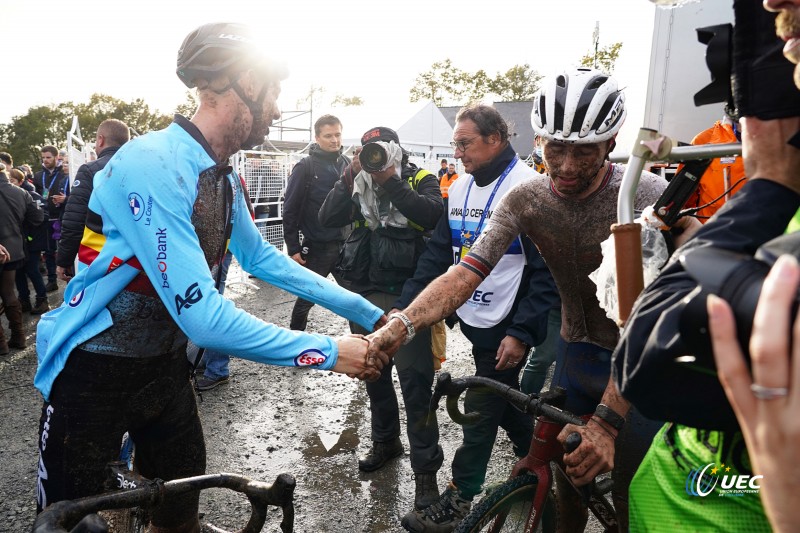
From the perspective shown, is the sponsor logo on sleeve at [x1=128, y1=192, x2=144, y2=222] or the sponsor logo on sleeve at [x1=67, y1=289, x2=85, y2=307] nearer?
the sponsor logo on sleeve at [x1=128, y1=192, x2=144, y2=222]

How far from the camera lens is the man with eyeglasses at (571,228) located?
7.95ft

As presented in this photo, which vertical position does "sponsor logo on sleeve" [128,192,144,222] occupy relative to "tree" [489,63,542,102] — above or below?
below

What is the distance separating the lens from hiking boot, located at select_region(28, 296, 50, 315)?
8195mm

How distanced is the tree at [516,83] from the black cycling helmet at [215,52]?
4935 cm

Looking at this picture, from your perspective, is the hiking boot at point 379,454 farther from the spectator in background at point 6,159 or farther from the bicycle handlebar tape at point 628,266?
the spectator in background at point 6,159

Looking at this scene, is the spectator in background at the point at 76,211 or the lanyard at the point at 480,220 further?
the spectator in background at the point at 76,211

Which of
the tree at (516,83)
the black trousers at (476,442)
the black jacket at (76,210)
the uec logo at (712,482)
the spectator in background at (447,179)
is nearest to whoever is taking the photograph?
the uec logo at (712,482)

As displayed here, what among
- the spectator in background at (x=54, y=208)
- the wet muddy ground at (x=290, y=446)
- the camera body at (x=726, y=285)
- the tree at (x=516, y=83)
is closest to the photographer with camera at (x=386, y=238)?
the wet muddy ground at (x=290, y=446)

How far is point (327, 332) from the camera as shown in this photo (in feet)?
23.3

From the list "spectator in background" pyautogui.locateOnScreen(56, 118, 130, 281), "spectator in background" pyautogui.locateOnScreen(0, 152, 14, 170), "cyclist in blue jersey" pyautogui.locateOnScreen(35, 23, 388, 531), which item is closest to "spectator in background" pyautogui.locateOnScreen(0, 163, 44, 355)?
"spectator in background" pyautogui.locateOnScreen(56, 118, 130, 281)

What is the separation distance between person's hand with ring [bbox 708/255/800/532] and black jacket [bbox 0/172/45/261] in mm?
8148

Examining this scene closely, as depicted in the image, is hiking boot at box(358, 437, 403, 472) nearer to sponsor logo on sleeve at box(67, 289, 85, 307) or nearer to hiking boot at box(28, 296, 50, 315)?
sponsor logo on sleeve at box(67, 289, 85, 307)

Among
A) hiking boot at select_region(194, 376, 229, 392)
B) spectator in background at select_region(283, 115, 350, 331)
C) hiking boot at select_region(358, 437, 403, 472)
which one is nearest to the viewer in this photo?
hiking boot at select_region(358, 437, 403, 472)

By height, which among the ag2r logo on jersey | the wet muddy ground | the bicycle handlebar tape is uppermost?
the bicycle handlebar tape
